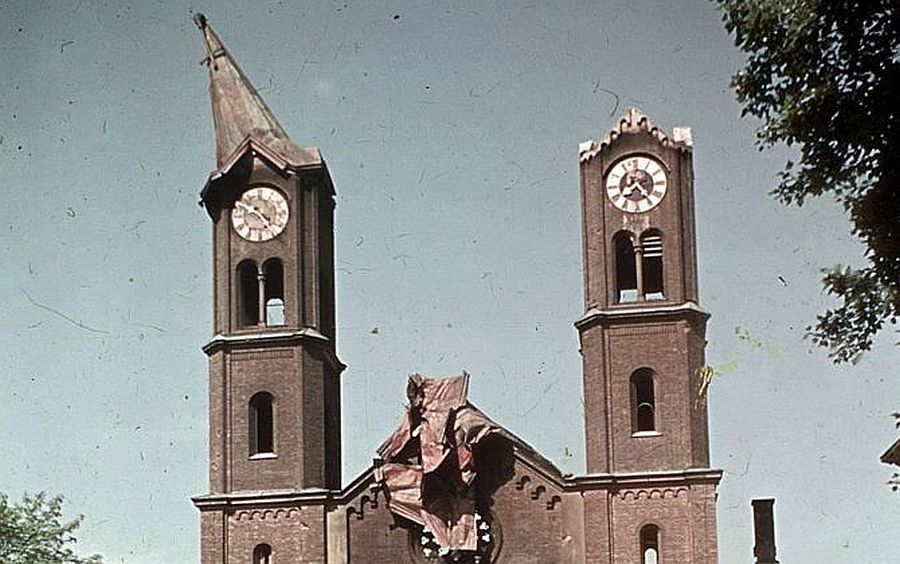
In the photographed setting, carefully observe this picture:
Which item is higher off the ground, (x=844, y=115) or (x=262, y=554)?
(x=844, y=115)

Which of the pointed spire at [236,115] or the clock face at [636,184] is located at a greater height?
the pointed spire at [236,115]

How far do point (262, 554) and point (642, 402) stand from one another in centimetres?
759

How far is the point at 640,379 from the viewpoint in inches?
1364

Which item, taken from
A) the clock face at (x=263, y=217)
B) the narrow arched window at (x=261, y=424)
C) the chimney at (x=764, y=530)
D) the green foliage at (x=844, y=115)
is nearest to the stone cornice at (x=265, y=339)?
the narrow arched window at (x=261, y=424)

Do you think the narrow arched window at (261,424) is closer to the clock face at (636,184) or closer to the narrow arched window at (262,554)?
the narrow arched window at (262,554)

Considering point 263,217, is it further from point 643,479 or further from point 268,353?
point 643,479

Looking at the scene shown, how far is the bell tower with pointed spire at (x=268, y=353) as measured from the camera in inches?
1368

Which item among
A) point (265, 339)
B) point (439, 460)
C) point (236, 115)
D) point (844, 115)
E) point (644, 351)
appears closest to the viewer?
point (844, 115)

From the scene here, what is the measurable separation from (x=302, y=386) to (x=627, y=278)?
6498mm

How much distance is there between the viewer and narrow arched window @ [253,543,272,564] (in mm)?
34719

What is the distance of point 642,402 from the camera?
3494 centimetres

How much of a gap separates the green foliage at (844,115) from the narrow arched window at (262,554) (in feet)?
61.9

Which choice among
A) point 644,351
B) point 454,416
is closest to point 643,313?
point 644,351

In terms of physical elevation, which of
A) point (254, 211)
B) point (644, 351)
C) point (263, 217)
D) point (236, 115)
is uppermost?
point (236, 115)
